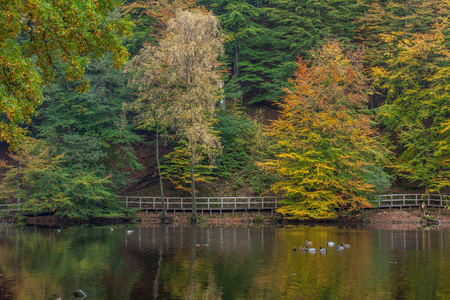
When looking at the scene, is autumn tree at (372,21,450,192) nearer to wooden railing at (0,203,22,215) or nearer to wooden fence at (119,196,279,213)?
wooden fence at (119,196,279,213)

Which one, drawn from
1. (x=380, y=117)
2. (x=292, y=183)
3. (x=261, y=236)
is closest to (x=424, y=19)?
(x=380, y=117)

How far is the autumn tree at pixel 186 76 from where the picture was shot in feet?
113

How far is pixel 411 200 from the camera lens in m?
39.9

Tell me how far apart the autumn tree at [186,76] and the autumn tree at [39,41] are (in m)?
18.9

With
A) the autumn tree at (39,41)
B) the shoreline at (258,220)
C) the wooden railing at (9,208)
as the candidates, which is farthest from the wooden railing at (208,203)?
the autumn tree at (39,41)

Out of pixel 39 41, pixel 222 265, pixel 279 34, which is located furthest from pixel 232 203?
pixel 39 41

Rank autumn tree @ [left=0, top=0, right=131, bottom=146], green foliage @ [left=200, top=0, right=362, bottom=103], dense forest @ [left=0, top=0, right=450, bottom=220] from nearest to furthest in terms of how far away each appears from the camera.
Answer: autumn tree @ [left=0, top=0, right=131, bottom=146] < dense forest @ [left=0, top=0, right=450, bottom=220] < green foliage @ [left=200, top=0, right=362, bottom=103]

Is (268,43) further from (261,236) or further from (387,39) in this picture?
(261,236)

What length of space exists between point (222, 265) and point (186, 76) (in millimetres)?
18121

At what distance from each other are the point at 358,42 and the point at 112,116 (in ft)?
91.4

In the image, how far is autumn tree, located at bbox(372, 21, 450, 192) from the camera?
38.8m

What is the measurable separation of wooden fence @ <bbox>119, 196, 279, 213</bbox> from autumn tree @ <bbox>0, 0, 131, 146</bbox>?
23.9 metres

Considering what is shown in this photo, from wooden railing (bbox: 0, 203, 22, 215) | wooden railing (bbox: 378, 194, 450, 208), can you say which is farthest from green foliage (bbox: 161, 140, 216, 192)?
wooden railing (bbox: 378, 194, 450, 208)

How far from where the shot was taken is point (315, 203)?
116 ft
